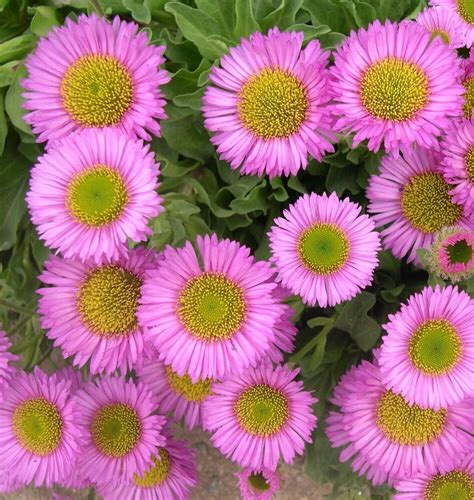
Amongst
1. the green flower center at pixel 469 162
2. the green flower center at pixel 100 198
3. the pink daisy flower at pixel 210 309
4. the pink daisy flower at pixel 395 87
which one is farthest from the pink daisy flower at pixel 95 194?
the green flower center at pixel 469 162

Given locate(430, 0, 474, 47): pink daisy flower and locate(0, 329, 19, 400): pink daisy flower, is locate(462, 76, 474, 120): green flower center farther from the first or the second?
locate(0, 329, 19, 400): pink daisy flower

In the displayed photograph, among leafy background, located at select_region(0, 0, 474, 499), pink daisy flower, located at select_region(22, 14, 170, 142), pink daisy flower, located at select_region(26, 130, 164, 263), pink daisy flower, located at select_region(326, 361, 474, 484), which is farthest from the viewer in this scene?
leafy background, located at select_region(0, 0, 474, 499)

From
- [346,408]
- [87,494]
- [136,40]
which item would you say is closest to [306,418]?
[346,408]

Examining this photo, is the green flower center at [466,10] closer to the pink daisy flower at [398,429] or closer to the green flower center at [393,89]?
the green flower center at [393,89]

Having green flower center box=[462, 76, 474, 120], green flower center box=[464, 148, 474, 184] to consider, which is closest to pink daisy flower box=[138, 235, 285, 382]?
green flower center box=[464, 148, 474, 184]

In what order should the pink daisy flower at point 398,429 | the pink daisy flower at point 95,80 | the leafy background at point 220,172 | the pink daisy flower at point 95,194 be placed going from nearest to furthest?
the pink daisy flower at point 95,194 → the pink daisy flower at point 95,80 → the pink daisy flower at point 398,429 → the leafy background at point 220,172

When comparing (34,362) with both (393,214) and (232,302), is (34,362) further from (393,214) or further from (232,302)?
(393,214)

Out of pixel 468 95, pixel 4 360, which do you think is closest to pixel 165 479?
pixel 4 360
